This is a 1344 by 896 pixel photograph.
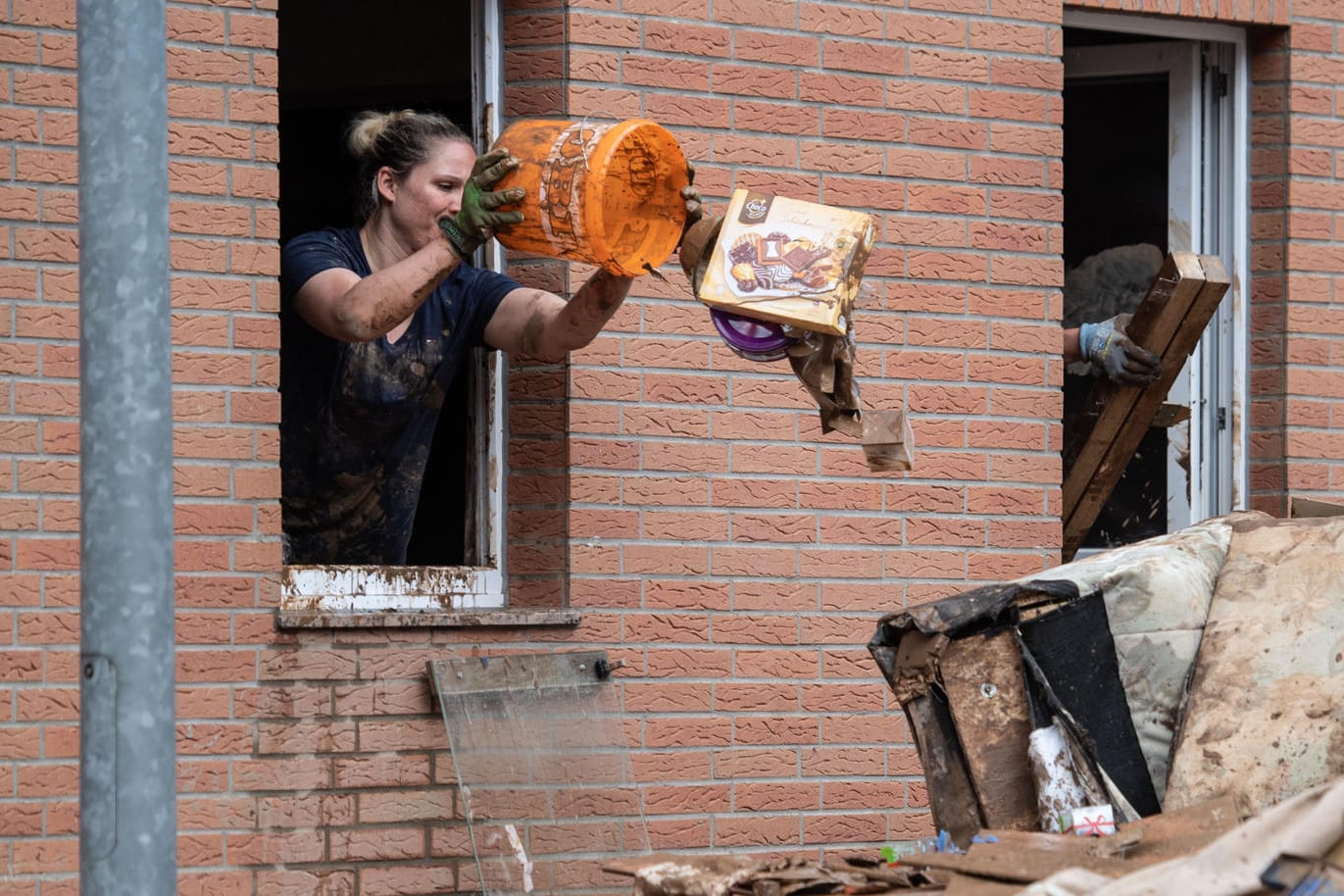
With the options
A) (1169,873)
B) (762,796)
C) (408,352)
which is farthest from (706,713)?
(1169,873)

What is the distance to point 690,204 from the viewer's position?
4762 mm

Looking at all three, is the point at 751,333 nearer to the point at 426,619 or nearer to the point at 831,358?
the point at 831,358

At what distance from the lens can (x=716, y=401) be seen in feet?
18.0

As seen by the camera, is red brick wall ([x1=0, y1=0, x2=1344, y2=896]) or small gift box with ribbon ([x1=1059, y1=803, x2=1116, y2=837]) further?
red brick wall ([x1=0, y1=0, x2=1344, y2=896])

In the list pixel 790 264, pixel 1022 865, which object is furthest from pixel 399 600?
pixel 1022 865

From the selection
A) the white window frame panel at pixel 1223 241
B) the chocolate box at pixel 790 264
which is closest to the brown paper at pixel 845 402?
the chocolate box at pixel 790 264

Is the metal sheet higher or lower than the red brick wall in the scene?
lower

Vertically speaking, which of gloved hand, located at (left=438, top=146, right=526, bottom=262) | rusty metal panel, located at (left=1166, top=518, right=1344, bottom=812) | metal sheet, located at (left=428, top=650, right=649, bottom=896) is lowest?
metal sheet, located at (left=428, top=650, right=649, bottom=896)

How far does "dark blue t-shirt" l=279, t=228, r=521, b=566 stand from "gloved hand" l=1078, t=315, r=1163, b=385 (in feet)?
6.27

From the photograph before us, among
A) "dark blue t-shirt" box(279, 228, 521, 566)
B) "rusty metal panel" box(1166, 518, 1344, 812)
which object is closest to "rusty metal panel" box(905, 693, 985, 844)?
"rusty metal panel" box(1166, 518, 1344, 812)

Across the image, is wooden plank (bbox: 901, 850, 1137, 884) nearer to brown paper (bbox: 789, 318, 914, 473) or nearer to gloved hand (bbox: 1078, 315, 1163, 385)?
brown paper (bbox: 789, 318, 914, 473)

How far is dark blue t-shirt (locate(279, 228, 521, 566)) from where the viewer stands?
531cm

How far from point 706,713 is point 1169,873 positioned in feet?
7.35

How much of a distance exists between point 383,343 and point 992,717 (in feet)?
6.51
